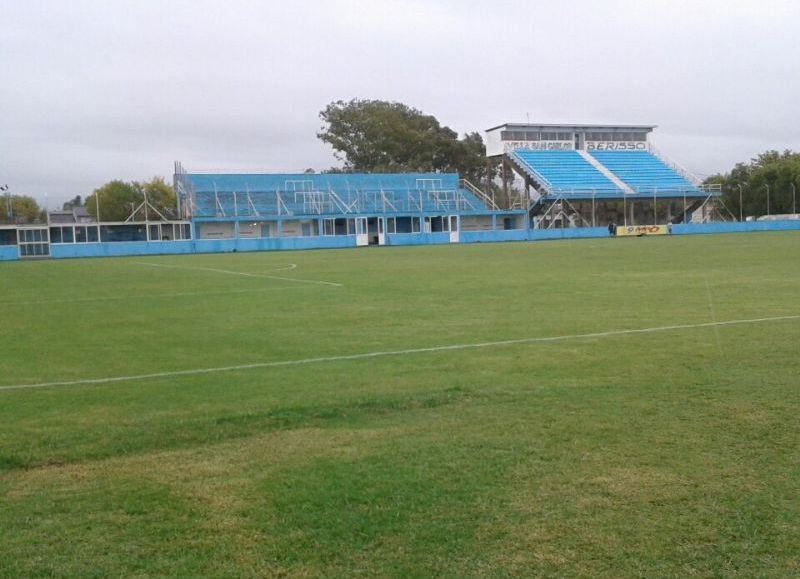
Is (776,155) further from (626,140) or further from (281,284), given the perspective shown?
(281,284)

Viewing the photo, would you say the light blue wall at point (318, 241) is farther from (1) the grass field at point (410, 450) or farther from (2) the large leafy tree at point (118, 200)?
(1) the grass field at point (410, 450)

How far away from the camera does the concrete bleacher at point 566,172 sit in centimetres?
Answer: 7512

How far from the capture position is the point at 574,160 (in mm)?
81625

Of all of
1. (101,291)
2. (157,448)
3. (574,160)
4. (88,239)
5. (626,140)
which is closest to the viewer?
(157,448)

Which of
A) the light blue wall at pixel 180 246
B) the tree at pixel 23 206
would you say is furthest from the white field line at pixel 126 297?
the tree at pixel 23 206

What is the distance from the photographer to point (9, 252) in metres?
56.3

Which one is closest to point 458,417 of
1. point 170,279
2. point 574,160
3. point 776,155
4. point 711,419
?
point 711,419

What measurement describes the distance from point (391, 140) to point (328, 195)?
66.4 feet

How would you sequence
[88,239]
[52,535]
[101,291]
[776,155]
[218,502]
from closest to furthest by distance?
1. [52,535]
2. [218,502]
3. [101,291]
4. [88,239]
5. [776,155]

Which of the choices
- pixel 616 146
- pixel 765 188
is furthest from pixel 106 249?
pixel 765 188

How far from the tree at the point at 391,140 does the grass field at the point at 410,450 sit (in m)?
80.1

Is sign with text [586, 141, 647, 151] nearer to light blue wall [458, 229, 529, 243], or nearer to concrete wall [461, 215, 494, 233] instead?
concrete wall [461, 215, 494, 233]

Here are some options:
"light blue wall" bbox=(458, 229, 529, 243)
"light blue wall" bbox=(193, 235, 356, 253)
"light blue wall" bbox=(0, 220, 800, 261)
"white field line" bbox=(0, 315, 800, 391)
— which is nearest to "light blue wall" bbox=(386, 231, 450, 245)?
"light blue wall" bbox=(0, 220, 800, 261)

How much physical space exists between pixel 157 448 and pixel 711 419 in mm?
4162
